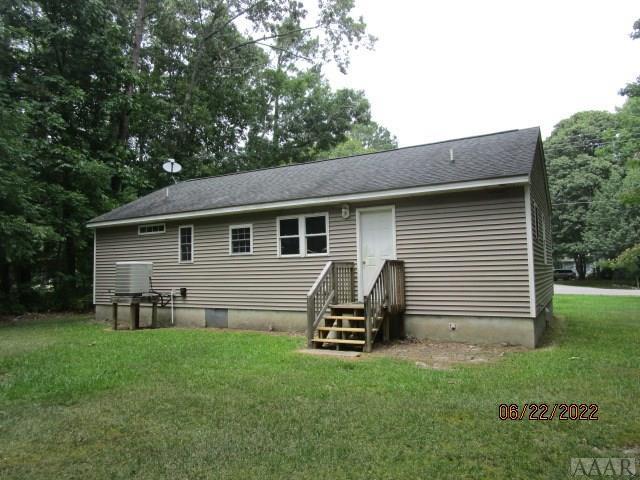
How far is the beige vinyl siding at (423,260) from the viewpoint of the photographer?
734 cm

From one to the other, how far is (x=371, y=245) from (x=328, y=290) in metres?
1.36

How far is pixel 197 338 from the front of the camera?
349 inches

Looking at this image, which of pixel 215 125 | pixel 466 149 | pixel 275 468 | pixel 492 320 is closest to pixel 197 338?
pixel 492 320

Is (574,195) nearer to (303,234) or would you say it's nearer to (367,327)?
(303,234)

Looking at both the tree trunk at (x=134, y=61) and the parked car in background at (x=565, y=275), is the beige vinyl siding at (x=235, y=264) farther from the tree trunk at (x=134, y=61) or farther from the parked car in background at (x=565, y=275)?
the parked car in background at (x=565, y=275)

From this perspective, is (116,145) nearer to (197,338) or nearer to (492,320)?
(197,338)

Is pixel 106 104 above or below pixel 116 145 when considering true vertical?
above

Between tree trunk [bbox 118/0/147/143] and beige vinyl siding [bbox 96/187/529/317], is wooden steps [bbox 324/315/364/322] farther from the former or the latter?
tree trunk [bbox 118/0/147/143]

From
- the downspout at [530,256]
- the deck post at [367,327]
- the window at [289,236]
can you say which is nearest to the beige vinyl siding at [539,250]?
the downspout at [530,256]

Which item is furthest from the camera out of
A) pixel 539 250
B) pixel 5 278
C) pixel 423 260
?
pixel 5 278

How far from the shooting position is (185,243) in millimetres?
11367

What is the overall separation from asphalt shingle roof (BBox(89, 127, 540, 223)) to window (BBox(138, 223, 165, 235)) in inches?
15.1

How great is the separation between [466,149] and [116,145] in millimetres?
13672
